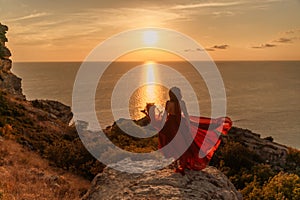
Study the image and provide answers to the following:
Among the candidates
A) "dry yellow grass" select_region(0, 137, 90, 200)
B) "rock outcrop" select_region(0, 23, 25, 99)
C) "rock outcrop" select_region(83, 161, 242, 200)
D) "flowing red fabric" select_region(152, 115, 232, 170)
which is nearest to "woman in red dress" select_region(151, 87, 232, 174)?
"flowing red fabric" select_region(152, 115, 232, 170)

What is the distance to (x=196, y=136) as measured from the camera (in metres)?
9.25

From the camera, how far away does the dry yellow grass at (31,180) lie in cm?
1074

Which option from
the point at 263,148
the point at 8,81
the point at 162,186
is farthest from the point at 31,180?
the point at 8,81

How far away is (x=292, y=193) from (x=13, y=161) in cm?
1106

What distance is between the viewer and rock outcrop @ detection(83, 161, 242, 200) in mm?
8062

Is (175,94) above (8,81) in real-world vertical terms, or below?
below

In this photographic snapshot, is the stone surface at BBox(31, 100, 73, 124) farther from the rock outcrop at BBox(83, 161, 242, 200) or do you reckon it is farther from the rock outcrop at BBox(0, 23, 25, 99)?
the rock outcrop at BBox(83, 161, 242, 200)

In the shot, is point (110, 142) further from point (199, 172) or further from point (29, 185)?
point (199, 172)

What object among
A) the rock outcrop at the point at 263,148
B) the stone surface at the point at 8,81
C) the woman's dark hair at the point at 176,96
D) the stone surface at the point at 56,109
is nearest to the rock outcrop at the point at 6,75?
the stone surface at the point at 8,81

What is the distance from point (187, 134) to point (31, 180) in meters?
6.54

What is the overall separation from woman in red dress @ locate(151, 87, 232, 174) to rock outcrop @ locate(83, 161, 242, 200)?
403 mm

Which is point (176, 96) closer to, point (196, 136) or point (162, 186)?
point (196, 136)

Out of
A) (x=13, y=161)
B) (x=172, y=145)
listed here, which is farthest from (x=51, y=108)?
(x=172, y=145)

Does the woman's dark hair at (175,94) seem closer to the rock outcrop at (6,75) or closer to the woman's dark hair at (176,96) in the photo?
the woman's dark hair at (176,96)
